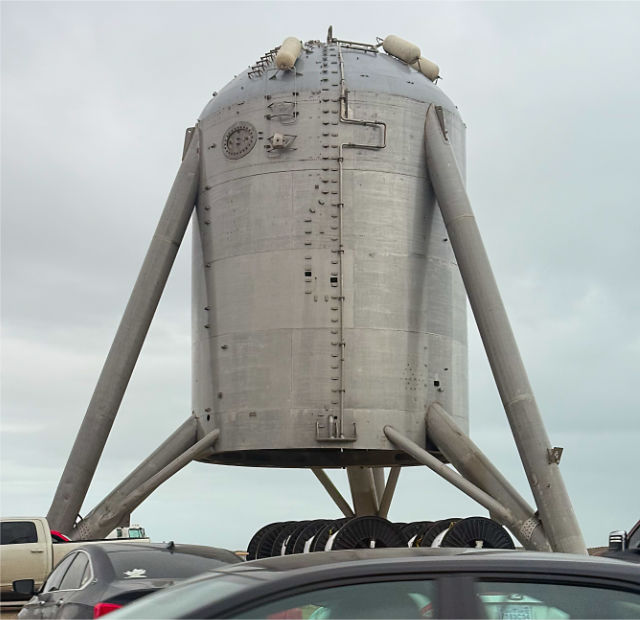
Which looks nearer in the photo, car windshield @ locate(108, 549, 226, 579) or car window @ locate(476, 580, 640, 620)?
car window @ locate(476, 580, 640, 620)

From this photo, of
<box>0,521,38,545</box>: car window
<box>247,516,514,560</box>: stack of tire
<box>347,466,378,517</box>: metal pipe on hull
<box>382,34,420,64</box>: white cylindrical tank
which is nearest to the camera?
<box>0,521,38,545</box>: car window

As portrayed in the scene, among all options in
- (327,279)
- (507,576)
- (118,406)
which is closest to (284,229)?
(327,279)

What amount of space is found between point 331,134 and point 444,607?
22.2 meters

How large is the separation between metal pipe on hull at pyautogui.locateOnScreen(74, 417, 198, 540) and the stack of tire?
3085 millimetres

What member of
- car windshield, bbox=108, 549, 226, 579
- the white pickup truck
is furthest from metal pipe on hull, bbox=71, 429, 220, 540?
car windshield, bbox=108, 549, 226, 579

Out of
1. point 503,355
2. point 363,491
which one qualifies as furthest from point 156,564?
point 363,491

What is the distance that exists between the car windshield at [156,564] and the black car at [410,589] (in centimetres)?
474

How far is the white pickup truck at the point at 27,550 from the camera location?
20000 mm

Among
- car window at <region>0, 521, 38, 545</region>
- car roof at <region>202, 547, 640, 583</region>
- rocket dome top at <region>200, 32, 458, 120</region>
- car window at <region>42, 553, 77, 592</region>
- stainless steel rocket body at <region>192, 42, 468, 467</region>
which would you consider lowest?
car window at <region>42, 553, 77, 592</region>

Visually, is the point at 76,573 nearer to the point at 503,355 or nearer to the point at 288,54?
the point at 503,355

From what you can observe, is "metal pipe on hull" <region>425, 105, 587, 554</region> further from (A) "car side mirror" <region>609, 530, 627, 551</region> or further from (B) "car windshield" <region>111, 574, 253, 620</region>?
(B) "car windshield" <region>111, 574, 253, 620</region>

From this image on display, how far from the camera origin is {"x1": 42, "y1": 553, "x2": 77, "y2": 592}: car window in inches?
434

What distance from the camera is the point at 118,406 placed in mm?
27203

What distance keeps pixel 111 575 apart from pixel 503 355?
15.9 m
